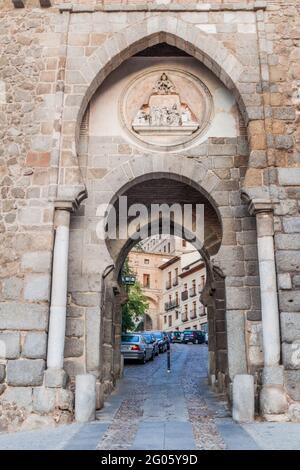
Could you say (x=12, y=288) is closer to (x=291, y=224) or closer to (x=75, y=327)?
(x=75, y=327)

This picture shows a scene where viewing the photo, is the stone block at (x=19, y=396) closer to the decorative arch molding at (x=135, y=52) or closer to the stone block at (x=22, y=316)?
the stone block at (x=22, y=316)

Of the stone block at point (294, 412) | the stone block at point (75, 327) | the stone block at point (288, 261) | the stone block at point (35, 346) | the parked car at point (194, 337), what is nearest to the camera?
the stone block at point (294, 412)

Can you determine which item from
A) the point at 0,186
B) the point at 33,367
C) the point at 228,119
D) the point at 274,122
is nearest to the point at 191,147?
the point at 228,119

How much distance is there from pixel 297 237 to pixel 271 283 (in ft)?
2.69

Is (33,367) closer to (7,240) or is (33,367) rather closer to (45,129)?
(7,240)

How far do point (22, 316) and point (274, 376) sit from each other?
363cm

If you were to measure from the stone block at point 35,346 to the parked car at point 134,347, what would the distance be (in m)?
10.2

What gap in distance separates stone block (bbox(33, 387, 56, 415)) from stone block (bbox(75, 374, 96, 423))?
0.34m

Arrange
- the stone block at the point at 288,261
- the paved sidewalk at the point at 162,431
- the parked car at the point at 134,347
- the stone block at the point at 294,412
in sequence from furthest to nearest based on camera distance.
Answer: the parked car at the point at 134,347, the stone block at the point at 288,261, the stone block at the point at 294,412, the paved sidewalk at the point at 162,431

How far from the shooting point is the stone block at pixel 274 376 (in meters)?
6.31

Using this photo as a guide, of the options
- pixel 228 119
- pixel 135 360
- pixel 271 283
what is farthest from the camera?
pixel 135 360

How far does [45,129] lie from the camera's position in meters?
7.54

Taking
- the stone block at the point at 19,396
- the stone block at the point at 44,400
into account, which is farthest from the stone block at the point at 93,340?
the stone block at the point at 19,396

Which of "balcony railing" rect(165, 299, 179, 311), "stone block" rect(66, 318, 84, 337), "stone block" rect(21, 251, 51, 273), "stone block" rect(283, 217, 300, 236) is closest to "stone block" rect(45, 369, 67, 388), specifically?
"stone block" rect(66, 318, 84, 337)
